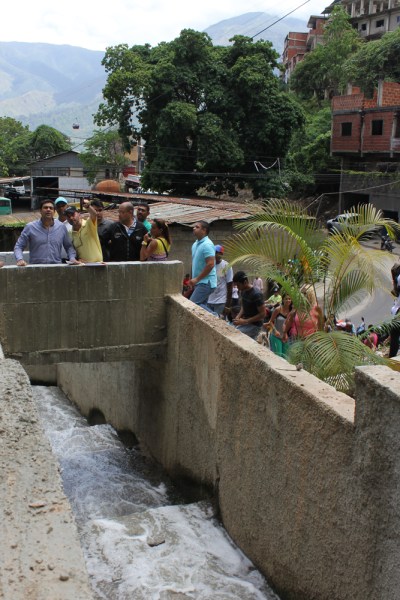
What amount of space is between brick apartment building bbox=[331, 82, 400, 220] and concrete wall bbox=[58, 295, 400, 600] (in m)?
27.6

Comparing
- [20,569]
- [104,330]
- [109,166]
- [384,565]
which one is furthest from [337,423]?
[109,166]

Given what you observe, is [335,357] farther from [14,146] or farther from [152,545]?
[14,146]

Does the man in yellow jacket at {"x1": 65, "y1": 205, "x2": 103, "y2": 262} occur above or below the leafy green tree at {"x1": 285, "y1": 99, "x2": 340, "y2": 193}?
below

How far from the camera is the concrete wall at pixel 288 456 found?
159 inches

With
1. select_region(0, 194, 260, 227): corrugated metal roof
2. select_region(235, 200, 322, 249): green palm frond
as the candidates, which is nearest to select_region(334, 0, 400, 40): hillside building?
select_region(0, 194, 260, 227): corrugated metal roof

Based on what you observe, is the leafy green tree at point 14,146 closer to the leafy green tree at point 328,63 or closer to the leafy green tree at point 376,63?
the leafy green tree at point 328,63

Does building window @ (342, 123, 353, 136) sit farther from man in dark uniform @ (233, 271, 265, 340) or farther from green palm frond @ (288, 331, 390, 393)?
green palm frond @ (288, 331, 390, 393)

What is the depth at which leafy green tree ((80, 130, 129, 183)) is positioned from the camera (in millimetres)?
55906

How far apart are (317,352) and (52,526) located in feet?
10.6

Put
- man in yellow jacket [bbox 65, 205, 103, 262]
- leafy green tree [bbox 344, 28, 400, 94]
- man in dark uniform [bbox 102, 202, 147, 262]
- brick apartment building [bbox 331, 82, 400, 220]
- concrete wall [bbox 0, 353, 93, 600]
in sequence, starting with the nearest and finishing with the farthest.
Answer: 1. concrete wall [bbox 0, 353, 93, 600]
2. man in yellow jacket [bbox 65, 205, 103, 262]
3. man in dark uniform [bbox 102, 202, 147, 262]
4. brick apartment building [bbox 331, 82, 400, 220]
5. leafy green tree [bbox 344, 28, 400, 94]

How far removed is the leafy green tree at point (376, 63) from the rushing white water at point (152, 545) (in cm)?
3851

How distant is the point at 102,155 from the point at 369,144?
1096 inches

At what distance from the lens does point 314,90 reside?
5784cm

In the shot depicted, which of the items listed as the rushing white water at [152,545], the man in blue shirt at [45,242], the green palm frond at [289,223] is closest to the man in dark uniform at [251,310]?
the green palm frond at [289,223]
